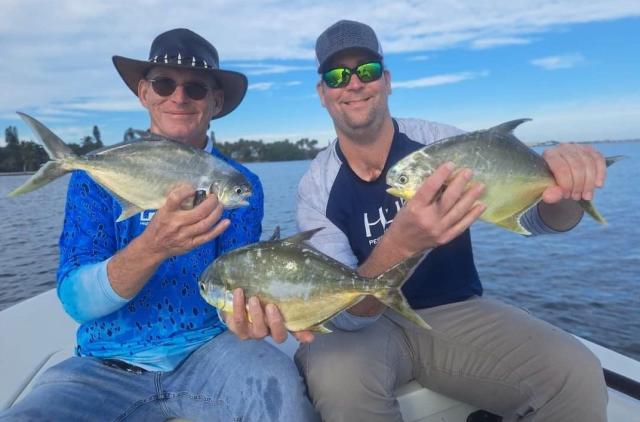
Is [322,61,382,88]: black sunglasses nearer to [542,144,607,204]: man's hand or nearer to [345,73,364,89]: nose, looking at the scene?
[345,73,364,89]: nose

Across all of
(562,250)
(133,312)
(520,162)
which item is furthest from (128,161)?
(562,250)

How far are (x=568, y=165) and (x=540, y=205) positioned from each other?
2.38 feet

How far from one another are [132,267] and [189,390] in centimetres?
96

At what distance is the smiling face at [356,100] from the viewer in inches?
152

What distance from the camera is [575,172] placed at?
9.47ft

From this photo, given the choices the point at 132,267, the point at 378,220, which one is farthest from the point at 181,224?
the point at 378,220

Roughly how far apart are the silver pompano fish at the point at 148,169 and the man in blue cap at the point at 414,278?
1038 millimetres

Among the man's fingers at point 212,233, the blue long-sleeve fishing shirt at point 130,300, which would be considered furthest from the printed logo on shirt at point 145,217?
the man's fingers at point 212,233

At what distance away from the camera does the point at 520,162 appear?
2979mm

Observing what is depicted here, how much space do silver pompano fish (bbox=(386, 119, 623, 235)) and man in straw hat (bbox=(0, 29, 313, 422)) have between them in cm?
115

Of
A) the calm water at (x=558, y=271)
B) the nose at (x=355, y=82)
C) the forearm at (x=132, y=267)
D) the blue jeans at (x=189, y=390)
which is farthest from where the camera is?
the calm water at (x=558, y=271)

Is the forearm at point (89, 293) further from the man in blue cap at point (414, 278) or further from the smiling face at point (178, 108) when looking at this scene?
the man in blue cap at point (414, 278)

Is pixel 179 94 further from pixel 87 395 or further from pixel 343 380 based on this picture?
pixel 343 380

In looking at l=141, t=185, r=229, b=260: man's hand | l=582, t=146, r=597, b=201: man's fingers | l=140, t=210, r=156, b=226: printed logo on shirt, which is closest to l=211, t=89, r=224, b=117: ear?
l=140, t=210, r=156, b=226: printed logo on shirt
